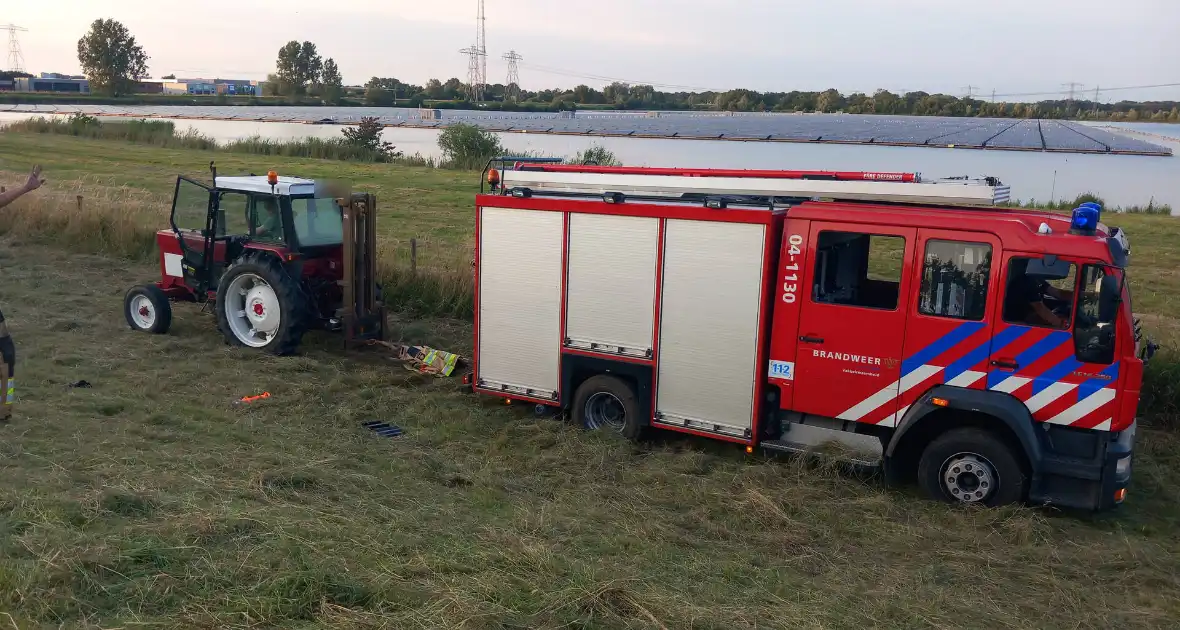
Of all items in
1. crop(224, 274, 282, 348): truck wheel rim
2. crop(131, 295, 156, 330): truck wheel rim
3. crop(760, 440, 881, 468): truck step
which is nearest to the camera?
crop(760, 440, 881, 468): truck step

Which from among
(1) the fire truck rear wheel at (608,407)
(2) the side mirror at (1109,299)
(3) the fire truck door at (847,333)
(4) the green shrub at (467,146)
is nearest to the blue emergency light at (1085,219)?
(2) the side mirror at (1109,299)

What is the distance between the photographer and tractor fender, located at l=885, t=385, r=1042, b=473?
6980 mm

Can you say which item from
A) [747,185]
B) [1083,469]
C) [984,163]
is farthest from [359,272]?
[984,163]

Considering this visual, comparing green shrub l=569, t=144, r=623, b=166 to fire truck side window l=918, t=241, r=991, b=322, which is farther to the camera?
green shrub l=569, t=144, r=623, b=166

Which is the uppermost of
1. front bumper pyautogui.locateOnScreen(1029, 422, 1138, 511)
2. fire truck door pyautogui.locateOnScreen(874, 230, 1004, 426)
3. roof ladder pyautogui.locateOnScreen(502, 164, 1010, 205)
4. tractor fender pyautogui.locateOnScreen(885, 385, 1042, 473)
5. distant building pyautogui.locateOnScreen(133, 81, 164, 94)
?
distant building pyautogui.locateOnScreen(133, 81, 164, 94)

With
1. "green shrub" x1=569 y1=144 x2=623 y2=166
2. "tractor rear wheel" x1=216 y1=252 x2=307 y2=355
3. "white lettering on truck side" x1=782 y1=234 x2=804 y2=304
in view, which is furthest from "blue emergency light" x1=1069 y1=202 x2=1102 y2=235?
"green shrub" x1=569 y1=144 x2=623 y2=166

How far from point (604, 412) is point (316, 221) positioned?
4.64 meters

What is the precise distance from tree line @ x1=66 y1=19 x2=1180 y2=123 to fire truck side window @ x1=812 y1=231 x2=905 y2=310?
106 feet

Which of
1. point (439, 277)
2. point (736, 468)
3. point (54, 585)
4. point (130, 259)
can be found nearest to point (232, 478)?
point (54, 585)

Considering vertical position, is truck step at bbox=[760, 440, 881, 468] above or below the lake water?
below

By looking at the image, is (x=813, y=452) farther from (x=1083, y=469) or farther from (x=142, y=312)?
(x=142, y=312)

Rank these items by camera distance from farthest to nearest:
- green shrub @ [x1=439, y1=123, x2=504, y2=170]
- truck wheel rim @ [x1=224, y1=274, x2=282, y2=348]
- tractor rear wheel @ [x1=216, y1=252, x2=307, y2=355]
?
green shrub @ [x1=439, y1=123, x2=504, y2=170]
truck wheel rim @ [x1=224, y1=274, x2=282, y2=348]
tractor rear wheel @ [x1=216, y1=252, x2=307, y2=355]

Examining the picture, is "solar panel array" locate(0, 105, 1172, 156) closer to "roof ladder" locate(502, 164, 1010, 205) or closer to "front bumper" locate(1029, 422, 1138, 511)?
"roof ladder" locate(502, 164, 1010, 205)

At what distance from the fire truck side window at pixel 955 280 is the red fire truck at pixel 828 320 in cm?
1
